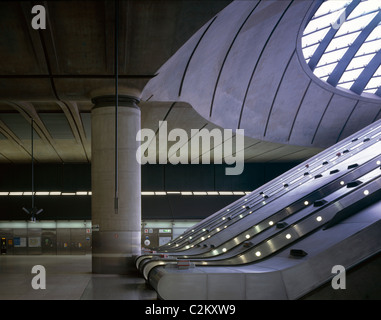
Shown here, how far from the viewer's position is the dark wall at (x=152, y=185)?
3456cm

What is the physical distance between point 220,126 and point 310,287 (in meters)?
17.5

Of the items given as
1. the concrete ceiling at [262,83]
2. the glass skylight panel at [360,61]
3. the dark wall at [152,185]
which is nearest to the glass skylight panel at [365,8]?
the concrete ceiling at [262,83]

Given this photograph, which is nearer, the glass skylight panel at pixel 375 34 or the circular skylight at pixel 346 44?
the circular skylight at pixel 346 44

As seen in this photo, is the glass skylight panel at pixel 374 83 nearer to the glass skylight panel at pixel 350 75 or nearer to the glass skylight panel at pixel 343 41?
the glass skylight panel at pixel 350 75

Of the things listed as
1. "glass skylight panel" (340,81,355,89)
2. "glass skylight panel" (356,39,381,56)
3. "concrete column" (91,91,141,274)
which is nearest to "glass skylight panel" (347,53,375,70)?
"glass skylight panel" (356,39,381,56)

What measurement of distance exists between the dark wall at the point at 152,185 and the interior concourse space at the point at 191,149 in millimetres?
109

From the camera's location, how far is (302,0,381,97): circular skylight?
25.3 meters

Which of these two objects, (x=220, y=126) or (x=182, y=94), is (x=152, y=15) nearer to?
(x=182, y=94)

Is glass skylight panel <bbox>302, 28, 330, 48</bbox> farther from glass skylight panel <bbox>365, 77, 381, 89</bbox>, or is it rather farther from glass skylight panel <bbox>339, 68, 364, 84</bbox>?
glass skylight panel <bbox>365, 77, 381, 89</bbox>

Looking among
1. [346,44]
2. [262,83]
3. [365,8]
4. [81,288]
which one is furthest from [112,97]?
[346,44]

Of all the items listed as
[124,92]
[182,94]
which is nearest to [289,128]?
[182,94]

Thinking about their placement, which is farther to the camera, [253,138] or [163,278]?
[253,138]

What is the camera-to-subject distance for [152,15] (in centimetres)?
1266

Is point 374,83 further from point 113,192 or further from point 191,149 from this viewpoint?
point 113,192
